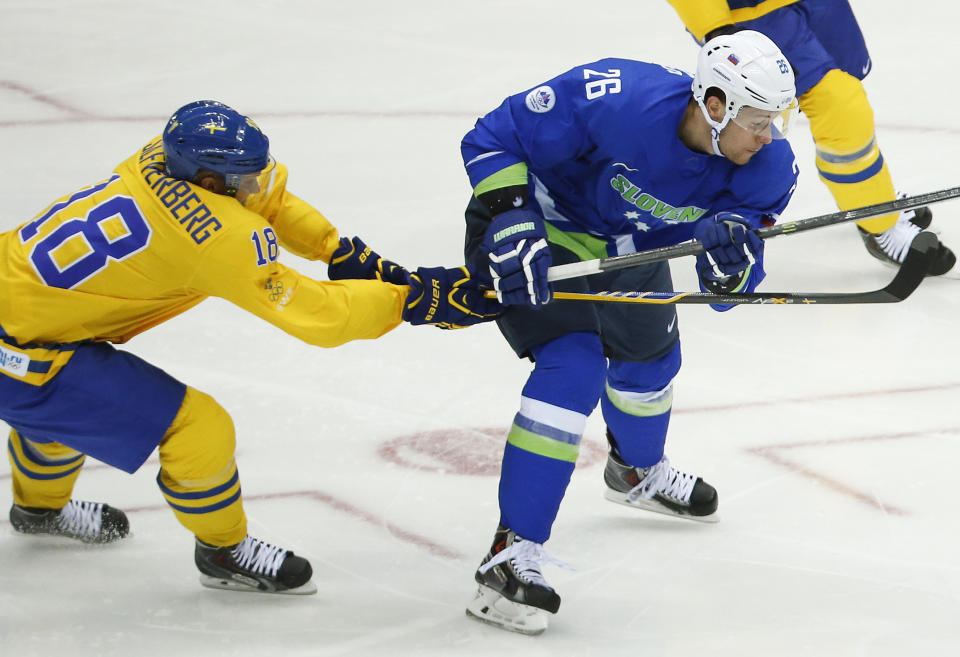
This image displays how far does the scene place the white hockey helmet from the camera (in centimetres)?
253

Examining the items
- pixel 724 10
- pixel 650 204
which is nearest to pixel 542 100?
pixel 650 204

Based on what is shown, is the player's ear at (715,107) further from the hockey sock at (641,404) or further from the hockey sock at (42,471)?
the hockey sock at (42,471)

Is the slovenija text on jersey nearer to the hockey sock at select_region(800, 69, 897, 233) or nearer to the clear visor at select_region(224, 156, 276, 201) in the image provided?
the clear visor at select_region(224, 156, 276, 201)

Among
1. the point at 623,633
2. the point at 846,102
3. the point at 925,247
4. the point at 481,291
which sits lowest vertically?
the point at 623,633

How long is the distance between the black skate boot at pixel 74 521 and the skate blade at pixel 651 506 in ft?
3.62

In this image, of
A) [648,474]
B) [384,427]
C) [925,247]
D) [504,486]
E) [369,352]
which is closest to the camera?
[925,247]

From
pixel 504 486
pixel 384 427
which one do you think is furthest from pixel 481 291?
pixel 384 427

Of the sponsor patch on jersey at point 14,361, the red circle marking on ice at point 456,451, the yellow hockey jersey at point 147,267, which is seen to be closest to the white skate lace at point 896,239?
the red circle marking on ice at point 456,451

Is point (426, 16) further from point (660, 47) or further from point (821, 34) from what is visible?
point (821, 34)

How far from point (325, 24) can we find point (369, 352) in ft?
11.2

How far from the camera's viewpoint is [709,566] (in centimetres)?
292

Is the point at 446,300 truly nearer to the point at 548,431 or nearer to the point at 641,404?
the point at 548,431

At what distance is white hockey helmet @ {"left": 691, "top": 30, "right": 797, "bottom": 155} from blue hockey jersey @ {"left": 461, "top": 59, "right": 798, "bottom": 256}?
0.09 metres

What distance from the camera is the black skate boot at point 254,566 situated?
2.74 meters
